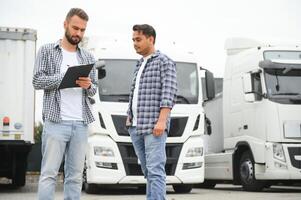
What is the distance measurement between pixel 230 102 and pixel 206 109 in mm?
1966

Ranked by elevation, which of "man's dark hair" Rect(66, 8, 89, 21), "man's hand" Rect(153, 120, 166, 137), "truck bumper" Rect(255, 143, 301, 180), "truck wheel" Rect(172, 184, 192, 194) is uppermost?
"man's dark hair" Rect(66, 8, 89, 21)

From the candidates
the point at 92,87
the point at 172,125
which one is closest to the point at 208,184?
the point at 172,125

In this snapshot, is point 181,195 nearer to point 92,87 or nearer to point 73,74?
point 92,87

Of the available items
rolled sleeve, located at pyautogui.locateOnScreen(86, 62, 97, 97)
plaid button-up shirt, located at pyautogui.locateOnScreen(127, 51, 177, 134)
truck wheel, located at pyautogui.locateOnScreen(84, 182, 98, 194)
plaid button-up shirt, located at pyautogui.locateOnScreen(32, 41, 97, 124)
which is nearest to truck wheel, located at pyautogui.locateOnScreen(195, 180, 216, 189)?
truck wheel, located at pyautogui.locateOnScreen(84, 182, 98, 194)

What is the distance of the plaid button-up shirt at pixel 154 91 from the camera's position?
18.9 feet

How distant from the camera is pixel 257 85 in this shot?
12.2m

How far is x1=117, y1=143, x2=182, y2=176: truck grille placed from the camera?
36.1ft

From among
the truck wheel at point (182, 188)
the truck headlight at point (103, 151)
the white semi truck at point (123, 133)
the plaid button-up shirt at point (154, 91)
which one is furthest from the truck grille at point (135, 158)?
the plaid button-up shirt at point (154, 91)

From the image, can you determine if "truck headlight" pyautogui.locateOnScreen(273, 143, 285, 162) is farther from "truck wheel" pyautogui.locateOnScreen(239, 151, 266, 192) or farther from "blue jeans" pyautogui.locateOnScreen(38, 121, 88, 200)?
"blue jeans" pyautogui.locateOnScreen(38, 121, 88, 200)

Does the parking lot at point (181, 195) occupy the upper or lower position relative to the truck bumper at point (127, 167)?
lower

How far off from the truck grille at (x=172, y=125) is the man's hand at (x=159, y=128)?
17.9 feet

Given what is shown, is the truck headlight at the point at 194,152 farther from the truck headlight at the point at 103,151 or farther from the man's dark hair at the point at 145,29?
the man's dark hair at the point at 145,29

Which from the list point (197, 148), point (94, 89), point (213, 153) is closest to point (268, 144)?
point (197, 148)

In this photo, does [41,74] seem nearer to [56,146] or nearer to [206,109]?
[56,146]
